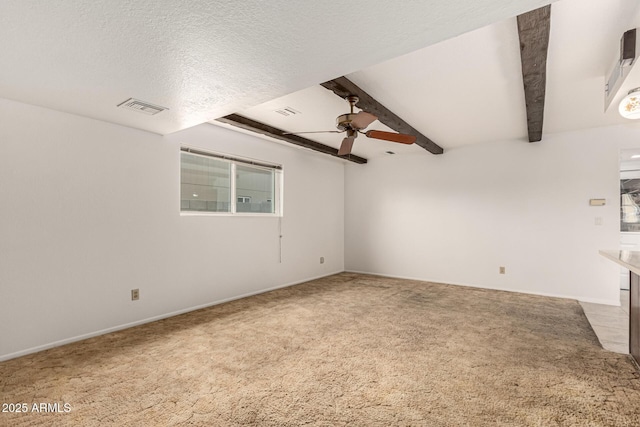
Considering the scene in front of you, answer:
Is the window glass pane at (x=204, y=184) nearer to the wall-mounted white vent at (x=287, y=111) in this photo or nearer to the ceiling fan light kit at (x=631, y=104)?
the wall-mounted white vent at (x=287, y=111)

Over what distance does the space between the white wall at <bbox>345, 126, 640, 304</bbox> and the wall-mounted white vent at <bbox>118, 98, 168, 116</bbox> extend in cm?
420

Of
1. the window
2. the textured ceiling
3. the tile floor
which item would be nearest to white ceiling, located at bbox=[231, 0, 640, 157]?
the textured ceiling

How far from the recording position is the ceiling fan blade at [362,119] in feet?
9.17

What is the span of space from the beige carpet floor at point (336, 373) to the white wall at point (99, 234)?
1.00ft

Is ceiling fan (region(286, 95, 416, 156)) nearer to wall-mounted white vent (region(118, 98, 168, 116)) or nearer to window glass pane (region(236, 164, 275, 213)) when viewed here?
wall-mounted white vent (region(118, 98, 168, 116))

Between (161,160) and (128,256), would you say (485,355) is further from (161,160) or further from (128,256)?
(161,160)

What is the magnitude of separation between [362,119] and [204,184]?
222 cm

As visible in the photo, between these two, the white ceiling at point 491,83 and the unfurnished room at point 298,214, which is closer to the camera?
the unfurnished room at point 298,214

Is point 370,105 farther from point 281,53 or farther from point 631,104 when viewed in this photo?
point 631,104

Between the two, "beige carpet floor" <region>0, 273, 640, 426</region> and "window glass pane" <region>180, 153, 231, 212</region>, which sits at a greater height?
"window glass pane" <region>180, 153, 231, 212</region>

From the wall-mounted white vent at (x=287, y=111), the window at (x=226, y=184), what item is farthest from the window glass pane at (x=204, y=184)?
the wall-mounted white vent at (x=287, y=111)

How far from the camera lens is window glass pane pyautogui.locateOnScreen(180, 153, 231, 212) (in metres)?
3.73

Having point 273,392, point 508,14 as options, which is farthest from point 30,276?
point 508,14

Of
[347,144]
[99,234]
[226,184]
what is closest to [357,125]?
[347,144]
